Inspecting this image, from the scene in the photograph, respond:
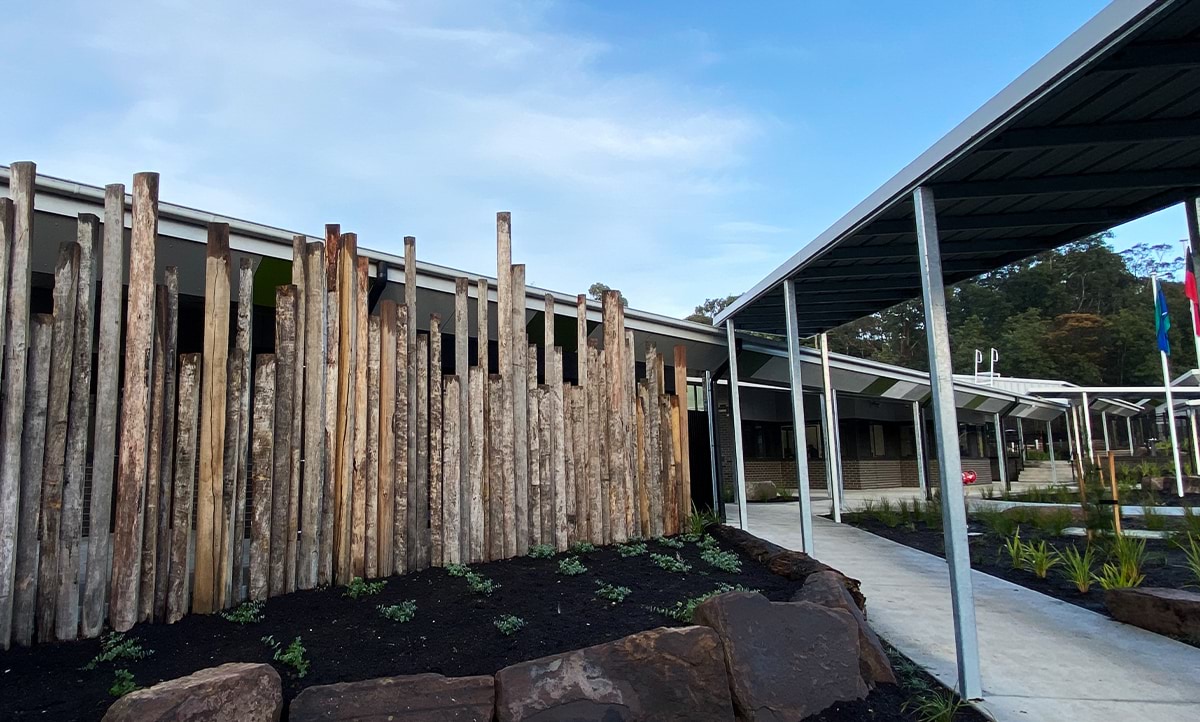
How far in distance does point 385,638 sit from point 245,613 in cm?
89

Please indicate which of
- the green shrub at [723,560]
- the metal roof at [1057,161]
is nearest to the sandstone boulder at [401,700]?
the green shrub at [723,560]

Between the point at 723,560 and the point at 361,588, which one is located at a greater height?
the point at 361,588

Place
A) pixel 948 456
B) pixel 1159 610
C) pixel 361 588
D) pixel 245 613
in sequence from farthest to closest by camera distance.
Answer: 1. pixel 1159 610
2. pixel 361 588
3. pixel 948 456
4. pixel 245 613

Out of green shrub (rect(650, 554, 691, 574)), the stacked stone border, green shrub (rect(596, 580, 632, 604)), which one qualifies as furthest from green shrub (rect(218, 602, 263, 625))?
green shrub (rect(650, 554, 691, 574))

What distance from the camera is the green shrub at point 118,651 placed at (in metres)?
3.54

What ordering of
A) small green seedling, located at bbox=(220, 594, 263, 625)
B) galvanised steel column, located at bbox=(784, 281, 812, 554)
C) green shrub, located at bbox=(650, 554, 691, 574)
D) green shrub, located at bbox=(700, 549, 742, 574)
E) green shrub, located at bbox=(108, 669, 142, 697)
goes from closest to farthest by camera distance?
green shrub, located at bbox=(108, 669, 142, 697)
small green seedling, located at bbox=(220, 594, 263, 625)
green shrub, located at bbox=(650, 554, 691, 574)
green shrub, located at bbox=(700, 549, 742, 574)
galvanised steel column, located at bbox=(784, 281, 812, 554)

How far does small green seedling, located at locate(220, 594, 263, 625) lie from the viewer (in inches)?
163

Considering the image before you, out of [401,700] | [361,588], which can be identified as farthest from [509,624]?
[361,588]

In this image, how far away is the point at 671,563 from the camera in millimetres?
5832

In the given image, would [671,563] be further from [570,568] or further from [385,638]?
[385,638]

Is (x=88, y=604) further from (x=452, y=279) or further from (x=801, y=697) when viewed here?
(x=452, y=279)

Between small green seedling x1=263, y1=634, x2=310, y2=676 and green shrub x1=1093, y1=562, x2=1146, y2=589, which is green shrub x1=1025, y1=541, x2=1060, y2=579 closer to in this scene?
green shrub x1=1093, y1=562, x2=1146, y2=589

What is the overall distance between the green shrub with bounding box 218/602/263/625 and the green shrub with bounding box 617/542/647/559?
2.89m

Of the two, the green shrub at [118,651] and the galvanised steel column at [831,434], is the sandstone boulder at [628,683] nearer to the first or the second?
the green shrub at [118,651]
